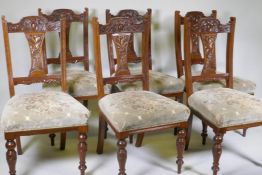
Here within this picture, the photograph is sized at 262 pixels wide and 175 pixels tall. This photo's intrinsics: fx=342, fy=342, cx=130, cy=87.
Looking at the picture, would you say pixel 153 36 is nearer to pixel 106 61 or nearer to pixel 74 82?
pixel 106 61

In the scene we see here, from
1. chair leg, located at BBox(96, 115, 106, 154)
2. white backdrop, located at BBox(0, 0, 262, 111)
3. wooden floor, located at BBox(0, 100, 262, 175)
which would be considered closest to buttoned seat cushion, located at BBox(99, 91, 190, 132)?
chair leg, located at BBox(96, 115, 106, 154)

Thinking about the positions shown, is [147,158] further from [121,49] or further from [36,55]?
[36,55]

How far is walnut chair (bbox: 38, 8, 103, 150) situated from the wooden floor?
147 mm

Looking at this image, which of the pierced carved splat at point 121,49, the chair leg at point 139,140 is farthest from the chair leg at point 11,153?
the chair leg at point 139,140

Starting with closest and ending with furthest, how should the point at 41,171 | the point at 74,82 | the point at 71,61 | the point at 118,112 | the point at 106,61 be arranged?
the point at 118,112 < the point at 41,171 < the point at 74,82 < the point at 71,61 < the point at 106,61

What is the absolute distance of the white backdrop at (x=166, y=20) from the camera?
267cm

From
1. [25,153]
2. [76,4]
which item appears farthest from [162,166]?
[76,4]

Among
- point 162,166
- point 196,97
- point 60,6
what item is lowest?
point 162,166

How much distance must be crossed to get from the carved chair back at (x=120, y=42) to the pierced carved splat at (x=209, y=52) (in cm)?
42

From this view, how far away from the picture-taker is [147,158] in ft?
7.54

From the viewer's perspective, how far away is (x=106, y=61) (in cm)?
291

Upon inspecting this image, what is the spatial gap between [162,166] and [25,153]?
936 mm

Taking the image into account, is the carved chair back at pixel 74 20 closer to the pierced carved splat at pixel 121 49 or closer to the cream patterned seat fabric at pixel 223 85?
the pierced carved splat at pixel 121 49

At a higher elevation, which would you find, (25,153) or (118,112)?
(118,112)
